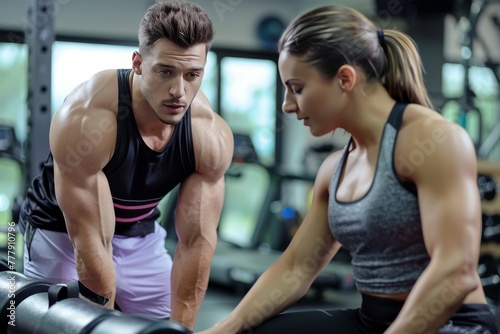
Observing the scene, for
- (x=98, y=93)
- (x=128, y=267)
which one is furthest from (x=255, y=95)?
(x=98, y=93)

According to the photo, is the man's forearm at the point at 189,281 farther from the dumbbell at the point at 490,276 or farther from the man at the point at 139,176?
the dumbbell at the point at 490,276

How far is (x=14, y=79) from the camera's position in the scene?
6211mm

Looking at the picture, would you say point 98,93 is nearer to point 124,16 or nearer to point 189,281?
point 189,281

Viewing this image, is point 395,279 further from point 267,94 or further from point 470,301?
point 267,94

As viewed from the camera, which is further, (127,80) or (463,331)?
(127,80)

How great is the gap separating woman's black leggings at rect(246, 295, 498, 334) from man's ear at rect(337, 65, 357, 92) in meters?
0.47

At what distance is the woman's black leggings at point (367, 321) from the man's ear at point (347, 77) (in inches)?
18.6

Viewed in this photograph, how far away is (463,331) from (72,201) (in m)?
1.05

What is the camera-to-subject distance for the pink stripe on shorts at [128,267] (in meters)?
2.17

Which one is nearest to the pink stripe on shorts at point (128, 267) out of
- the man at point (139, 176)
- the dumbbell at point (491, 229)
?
the man at point (139, 176)

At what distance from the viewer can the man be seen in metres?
1.84

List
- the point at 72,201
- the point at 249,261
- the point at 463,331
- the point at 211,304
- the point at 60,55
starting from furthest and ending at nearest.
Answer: the point at 60,55
the point at 249,261
the point at 211,304
the point at 72,201
the point at 463,331

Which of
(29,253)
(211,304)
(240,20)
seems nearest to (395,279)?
(29,253)

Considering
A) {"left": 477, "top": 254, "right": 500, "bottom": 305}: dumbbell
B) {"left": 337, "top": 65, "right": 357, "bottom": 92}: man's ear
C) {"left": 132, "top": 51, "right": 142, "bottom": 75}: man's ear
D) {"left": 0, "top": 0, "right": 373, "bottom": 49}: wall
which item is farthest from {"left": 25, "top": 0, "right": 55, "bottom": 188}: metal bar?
{"left": 477, "top": 254, "right": 500, "bottom": 305}: dumbbell
